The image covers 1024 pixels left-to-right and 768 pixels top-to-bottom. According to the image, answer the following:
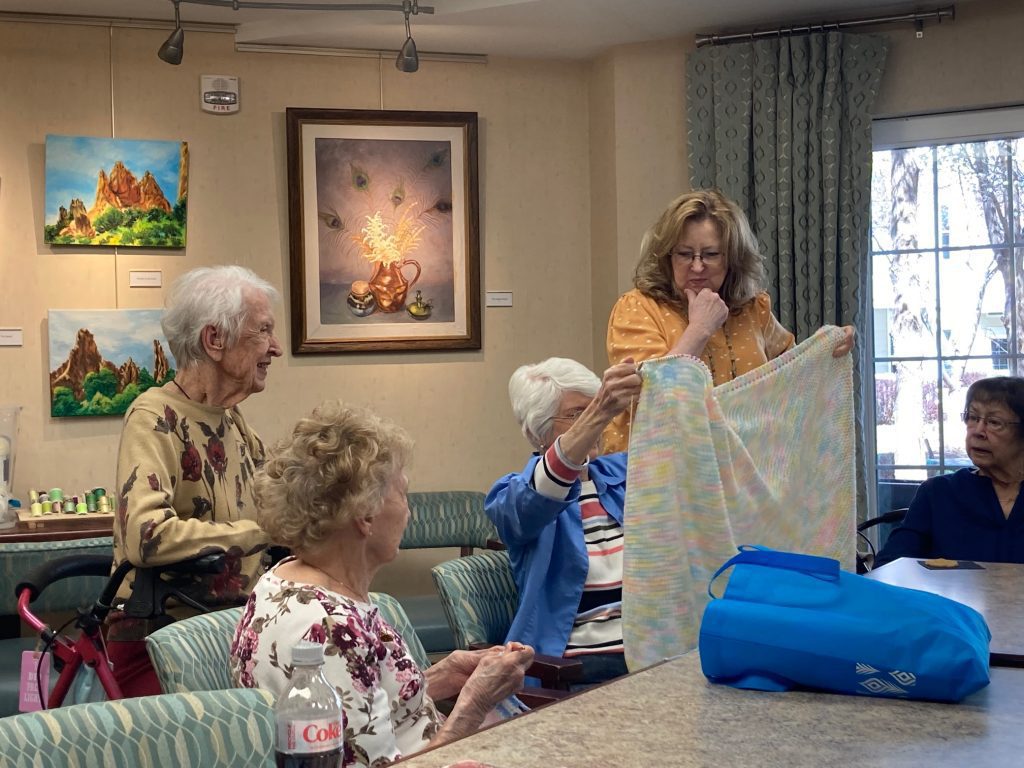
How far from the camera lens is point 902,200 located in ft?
18.1

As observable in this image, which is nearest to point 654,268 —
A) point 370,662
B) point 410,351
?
point 370,662

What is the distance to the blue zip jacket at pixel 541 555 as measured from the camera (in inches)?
108

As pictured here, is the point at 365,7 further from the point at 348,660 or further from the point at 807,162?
the point at 348,660

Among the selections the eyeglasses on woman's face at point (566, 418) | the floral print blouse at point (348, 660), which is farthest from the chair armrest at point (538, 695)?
the eyeglasses on woman's face at point (566, 418)

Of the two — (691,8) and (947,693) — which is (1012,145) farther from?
(947,693)

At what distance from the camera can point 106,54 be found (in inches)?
209

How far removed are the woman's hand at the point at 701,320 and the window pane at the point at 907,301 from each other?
273 cm

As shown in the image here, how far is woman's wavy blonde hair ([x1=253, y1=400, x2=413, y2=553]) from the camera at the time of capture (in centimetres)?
198

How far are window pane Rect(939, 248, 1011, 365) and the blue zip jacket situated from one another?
10.3 feet

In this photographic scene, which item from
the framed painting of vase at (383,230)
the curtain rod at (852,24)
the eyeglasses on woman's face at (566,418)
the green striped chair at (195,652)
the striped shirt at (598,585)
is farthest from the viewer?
the framed painting of vase at (383,230)

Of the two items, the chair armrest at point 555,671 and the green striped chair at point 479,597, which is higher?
the green striped chair at point 479,597

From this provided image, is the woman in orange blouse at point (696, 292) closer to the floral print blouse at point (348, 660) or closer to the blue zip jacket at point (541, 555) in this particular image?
the blue zip jacket at point (541, 555)

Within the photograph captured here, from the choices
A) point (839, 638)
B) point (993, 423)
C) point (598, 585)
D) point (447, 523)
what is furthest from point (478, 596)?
point (447, 523)

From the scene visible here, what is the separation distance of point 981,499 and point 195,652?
2530mm
